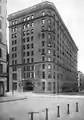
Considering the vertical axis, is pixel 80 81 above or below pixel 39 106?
above

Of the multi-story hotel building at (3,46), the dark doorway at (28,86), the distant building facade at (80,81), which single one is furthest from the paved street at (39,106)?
the multi-story hotel building at (3,46)

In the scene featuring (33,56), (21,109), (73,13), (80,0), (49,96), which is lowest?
(21,109)

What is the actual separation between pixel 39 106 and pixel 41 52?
4.01ft

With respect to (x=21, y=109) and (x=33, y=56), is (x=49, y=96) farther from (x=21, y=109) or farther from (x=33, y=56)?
(x=33, y=56)

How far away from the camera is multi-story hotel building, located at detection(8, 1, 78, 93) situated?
11.2 ft

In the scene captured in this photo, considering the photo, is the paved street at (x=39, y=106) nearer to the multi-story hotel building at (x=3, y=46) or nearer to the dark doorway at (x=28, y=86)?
the dark doorway at (x=28, y=86)

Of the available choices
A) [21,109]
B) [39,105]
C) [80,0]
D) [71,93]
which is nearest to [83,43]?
[80,0]

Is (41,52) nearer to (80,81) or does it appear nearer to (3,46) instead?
(3,46)

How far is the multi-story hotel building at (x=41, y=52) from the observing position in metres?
3.42

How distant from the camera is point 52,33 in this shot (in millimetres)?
3469

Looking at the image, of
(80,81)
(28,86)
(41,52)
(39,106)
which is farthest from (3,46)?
(80,81)

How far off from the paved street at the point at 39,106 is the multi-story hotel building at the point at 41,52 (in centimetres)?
19

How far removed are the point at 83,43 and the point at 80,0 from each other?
1.00 meters

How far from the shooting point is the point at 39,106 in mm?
3357
